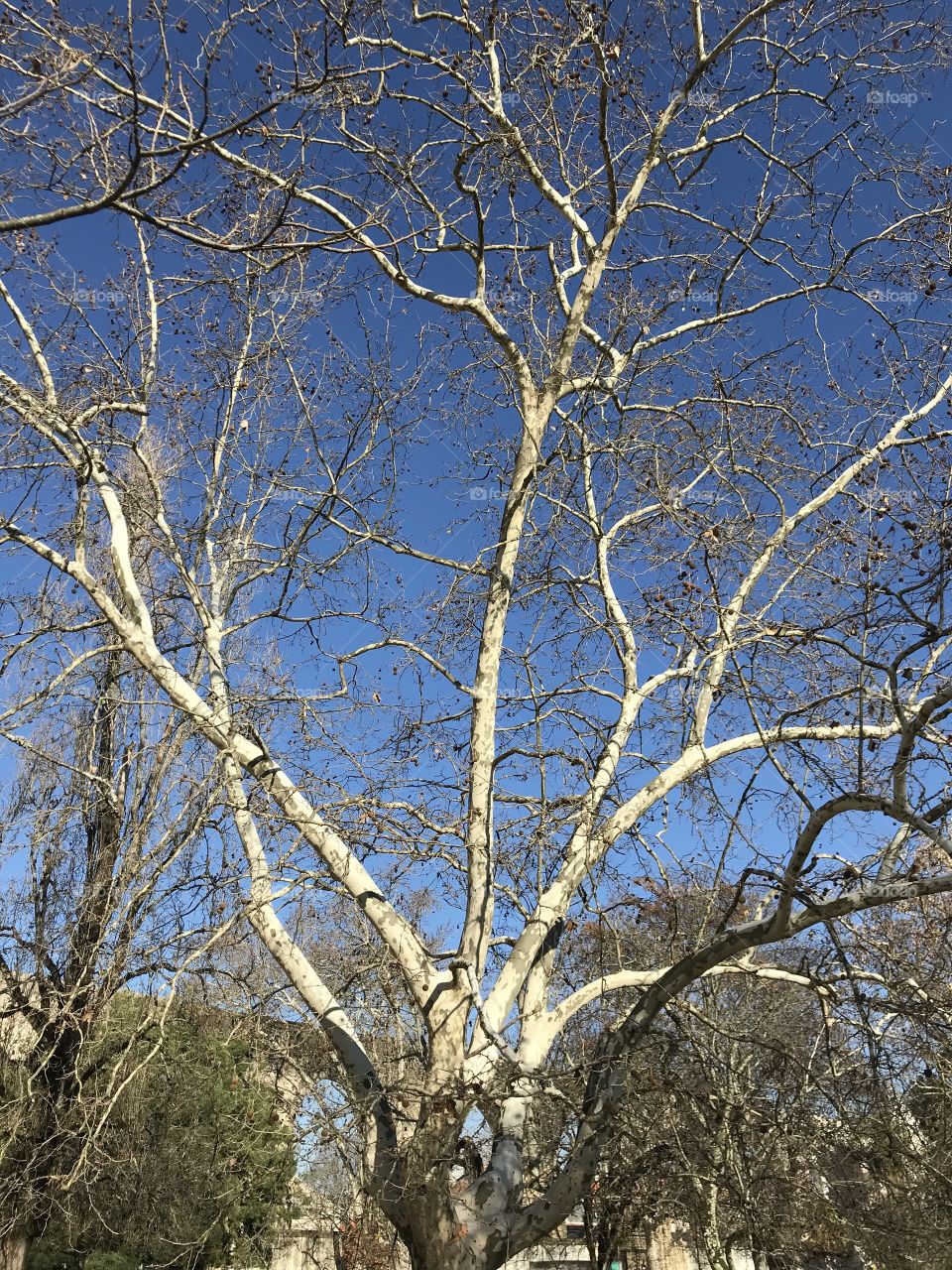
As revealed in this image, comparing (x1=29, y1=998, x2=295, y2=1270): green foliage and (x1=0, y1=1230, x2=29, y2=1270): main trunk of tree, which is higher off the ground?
(x1=29, y1=998, x2=295, y2=1270): green foliage

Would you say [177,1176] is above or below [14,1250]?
above

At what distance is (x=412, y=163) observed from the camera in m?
6.32

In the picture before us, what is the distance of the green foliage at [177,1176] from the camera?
10.8m

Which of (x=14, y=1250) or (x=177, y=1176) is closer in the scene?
(x=14, y=1250)

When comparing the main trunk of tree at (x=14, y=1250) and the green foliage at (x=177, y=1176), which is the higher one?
the green foliage at (x=177, y=1176)

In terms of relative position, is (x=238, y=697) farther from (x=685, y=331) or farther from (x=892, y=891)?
(x=685, y=331)

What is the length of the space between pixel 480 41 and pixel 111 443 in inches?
146

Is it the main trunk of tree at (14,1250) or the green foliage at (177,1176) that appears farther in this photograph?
the green foliage at (177,1176)

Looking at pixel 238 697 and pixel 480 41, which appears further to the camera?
pixel 480 41

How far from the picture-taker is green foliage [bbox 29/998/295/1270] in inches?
424

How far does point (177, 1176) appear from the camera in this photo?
1215cm

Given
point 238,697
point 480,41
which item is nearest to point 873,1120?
point 238,697

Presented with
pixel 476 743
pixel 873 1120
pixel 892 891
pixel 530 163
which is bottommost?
pixel 873 1120

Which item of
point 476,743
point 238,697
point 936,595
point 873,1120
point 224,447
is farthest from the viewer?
point 224,447
